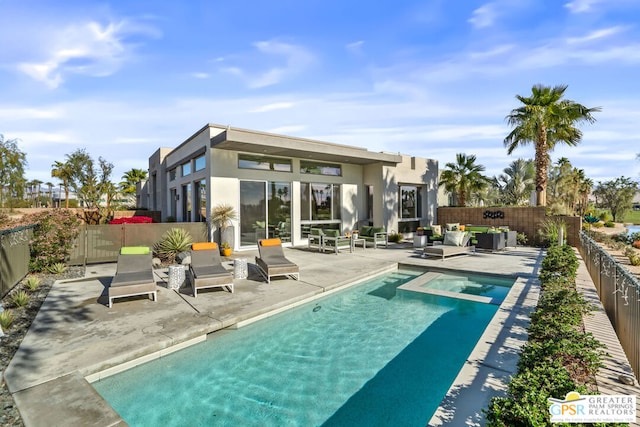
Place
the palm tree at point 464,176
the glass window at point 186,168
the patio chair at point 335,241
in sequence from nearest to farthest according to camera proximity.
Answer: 1. the patio chair at point 335,241
2. the glass window at point 186,168
3. the palm tree at point 464,176

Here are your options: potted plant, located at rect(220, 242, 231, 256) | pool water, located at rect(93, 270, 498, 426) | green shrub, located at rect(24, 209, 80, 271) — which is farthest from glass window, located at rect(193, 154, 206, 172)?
pool water, located at rect(93, 270, 498, 426)

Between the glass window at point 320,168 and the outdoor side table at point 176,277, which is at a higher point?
the glass window at point 320,168

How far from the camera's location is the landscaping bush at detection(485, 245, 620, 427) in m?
2.11

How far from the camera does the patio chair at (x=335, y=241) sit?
12122mm

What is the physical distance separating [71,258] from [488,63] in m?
14.3

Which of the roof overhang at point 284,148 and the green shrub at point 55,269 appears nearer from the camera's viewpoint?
the green shrub at point 55,269

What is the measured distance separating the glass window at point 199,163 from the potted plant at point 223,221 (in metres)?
2.32

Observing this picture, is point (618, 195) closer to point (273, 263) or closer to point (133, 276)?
point (273, 263)

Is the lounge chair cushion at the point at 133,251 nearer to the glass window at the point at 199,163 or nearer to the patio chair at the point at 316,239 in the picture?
the glass window at the point at 199,163

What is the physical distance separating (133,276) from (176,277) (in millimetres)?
923

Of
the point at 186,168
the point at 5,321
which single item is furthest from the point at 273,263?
the point at 186,168

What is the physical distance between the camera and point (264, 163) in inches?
512

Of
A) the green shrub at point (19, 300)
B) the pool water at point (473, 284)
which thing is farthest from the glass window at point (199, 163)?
the pool water at point (473, 284)

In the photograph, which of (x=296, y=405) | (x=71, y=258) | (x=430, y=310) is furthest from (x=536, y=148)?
(x=71, y=258)
